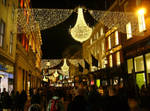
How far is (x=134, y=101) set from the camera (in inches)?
182

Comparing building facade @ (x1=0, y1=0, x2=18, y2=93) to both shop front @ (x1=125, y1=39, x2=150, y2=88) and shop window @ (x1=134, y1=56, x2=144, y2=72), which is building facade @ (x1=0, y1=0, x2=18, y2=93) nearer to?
shop front @ (x1=125, y1=39, x2=150, y2=88)

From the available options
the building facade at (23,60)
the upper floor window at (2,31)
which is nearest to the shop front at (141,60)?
the upper floor window at (2,31)

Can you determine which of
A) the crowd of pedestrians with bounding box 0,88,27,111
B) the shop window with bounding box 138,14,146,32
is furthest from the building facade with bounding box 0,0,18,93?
the shop window with bounding box 138,14,146,32

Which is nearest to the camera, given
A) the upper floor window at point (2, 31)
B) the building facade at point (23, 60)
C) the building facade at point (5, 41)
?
the building facade at point (5, 41)

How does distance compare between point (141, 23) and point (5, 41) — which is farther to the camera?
point (141, 23)

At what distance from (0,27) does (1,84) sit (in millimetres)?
5080

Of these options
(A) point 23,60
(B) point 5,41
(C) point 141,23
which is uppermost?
(C) point 141,23

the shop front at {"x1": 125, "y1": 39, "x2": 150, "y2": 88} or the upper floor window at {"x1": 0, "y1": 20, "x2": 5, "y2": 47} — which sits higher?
the upper floor window at {"x1": 0, "y1": 20, "x2": 5, "y2": 47}

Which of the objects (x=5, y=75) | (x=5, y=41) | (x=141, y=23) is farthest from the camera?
(x=141, y=23)

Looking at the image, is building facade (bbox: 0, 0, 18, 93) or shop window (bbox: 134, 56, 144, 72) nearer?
building facade (bbox: 0, 0, 18, 93)

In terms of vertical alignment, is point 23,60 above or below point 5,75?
above

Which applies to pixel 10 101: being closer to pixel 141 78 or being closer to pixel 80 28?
pixel 80 28

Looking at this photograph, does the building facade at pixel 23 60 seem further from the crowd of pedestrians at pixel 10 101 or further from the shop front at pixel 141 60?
the shop front at pixel 141 60

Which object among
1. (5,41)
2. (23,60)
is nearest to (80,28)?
(5,41)
